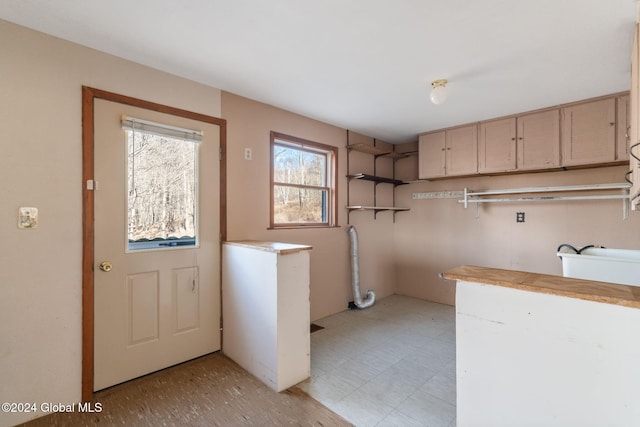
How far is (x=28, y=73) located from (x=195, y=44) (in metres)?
1.03

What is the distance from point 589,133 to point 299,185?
303cm

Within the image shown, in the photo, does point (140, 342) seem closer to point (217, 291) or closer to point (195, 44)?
point (217, 291)

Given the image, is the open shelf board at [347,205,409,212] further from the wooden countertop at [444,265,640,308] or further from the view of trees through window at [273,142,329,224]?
the wooden countertop at [444,265,640,308]

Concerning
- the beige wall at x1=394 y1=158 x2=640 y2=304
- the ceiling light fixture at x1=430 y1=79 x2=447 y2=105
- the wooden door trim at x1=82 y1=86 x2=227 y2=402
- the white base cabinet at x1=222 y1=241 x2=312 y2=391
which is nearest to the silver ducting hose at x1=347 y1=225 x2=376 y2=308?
the beige wall at x1=394 y1=158 x2=640 y2=304

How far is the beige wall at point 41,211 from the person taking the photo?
5.68ft

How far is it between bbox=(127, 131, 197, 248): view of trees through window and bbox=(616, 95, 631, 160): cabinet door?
3.92m

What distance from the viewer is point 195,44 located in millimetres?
1979

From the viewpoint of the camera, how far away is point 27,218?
1.79 metres

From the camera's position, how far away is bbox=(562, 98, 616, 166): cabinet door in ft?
9.01

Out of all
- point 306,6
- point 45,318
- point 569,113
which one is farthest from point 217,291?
point 569,113

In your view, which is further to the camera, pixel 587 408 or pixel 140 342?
pixel 140 342

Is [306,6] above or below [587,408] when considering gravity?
above

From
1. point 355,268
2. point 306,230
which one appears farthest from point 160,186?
point 355,268

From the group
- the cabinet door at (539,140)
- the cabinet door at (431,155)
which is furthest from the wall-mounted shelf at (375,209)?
the cabinet door at (539,140)
